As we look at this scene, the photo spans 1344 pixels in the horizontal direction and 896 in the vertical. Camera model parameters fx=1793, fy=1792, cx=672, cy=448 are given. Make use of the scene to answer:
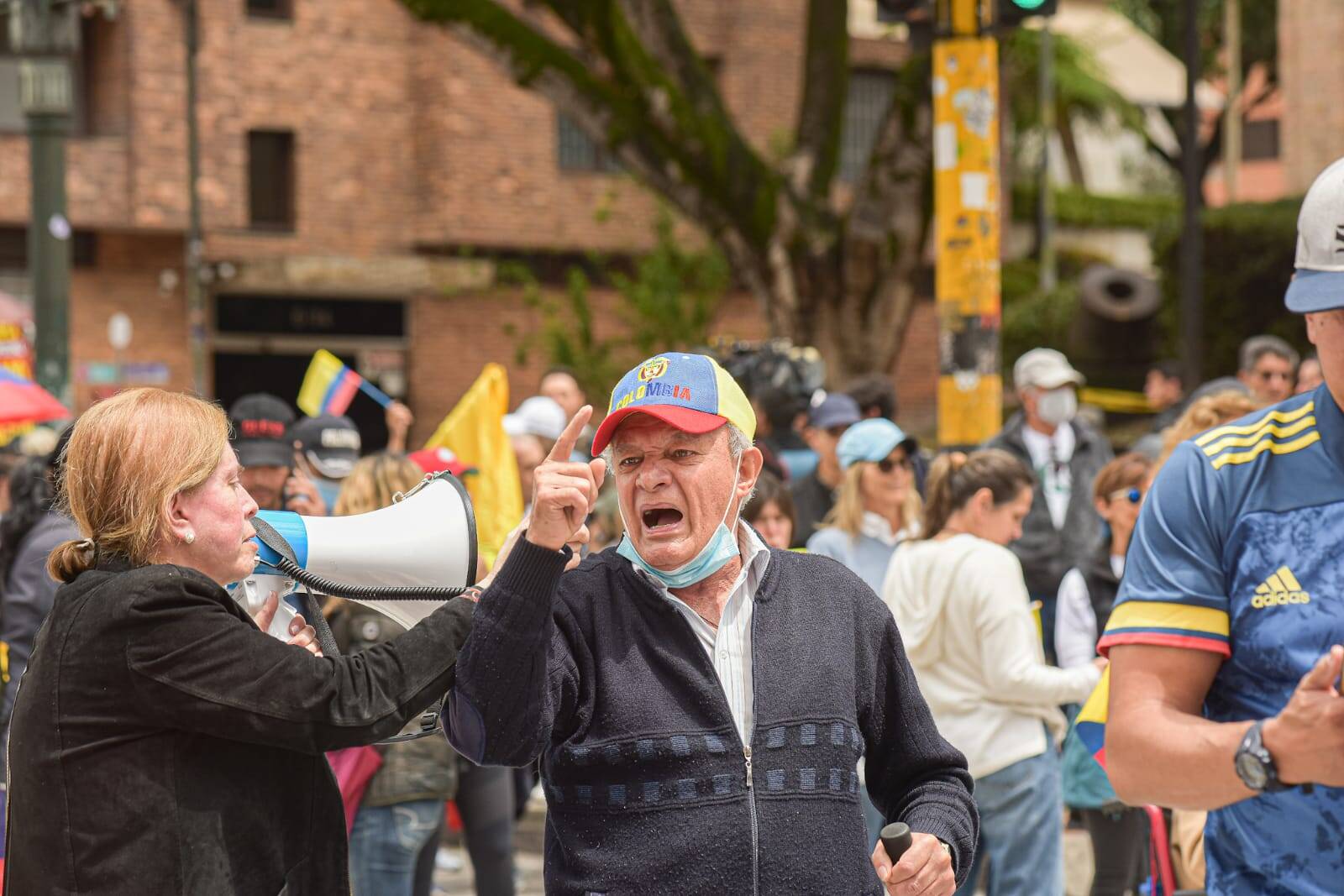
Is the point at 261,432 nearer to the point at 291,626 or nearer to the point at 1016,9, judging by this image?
the point at 291,626

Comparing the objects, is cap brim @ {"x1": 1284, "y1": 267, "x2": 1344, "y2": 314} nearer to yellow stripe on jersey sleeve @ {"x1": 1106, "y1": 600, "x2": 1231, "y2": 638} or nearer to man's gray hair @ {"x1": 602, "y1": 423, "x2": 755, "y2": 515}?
yellow stripe on jersey sleeve @ {"x1": 1106, "y1": 600, "x2": 1231, "y2": 638}

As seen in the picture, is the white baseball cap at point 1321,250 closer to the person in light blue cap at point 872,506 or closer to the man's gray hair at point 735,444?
the man's gray hair at point 735,444

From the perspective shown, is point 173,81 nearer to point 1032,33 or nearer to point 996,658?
point 1032,33

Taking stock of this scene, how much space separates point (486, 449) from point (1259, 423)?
5.47m

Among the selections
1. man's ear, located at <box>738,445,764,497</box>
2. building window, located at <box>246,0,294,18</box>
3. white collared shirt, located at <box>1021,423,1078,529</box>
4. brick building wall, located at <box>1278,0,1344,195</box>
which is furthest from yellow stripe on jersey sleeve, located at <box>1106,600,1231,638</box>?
building window, located at <box>246,0,294,18</box>

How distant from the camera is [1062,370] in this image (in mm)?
9055

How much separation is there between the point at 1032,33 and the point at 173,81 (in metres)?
17.6

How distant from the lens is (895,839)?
3031 mm

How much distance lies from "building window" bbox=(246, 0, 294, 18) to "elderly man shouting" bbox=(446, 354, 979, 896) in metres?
25.3

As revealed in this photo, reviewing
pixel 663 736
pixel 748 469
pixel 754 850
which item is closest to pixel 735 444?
pixel 748 469

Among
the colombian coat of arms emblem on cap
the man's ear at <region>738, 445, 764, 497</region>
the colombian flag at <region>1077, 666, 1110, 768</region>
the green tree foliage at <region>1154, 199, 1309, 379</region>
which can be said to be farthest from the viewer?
the green tree foliage at <region>1154, 199, 1309, 379</region>

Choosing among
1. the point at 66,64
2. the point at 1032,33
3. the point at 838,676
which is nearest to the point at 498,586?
the point at 838,676

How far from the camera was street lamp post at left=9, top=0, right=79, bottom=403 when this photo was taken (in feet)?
33.9

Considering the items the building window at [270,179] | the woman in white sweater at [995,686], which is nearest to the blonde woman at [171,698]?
the woman in white sweater at [995,686]
